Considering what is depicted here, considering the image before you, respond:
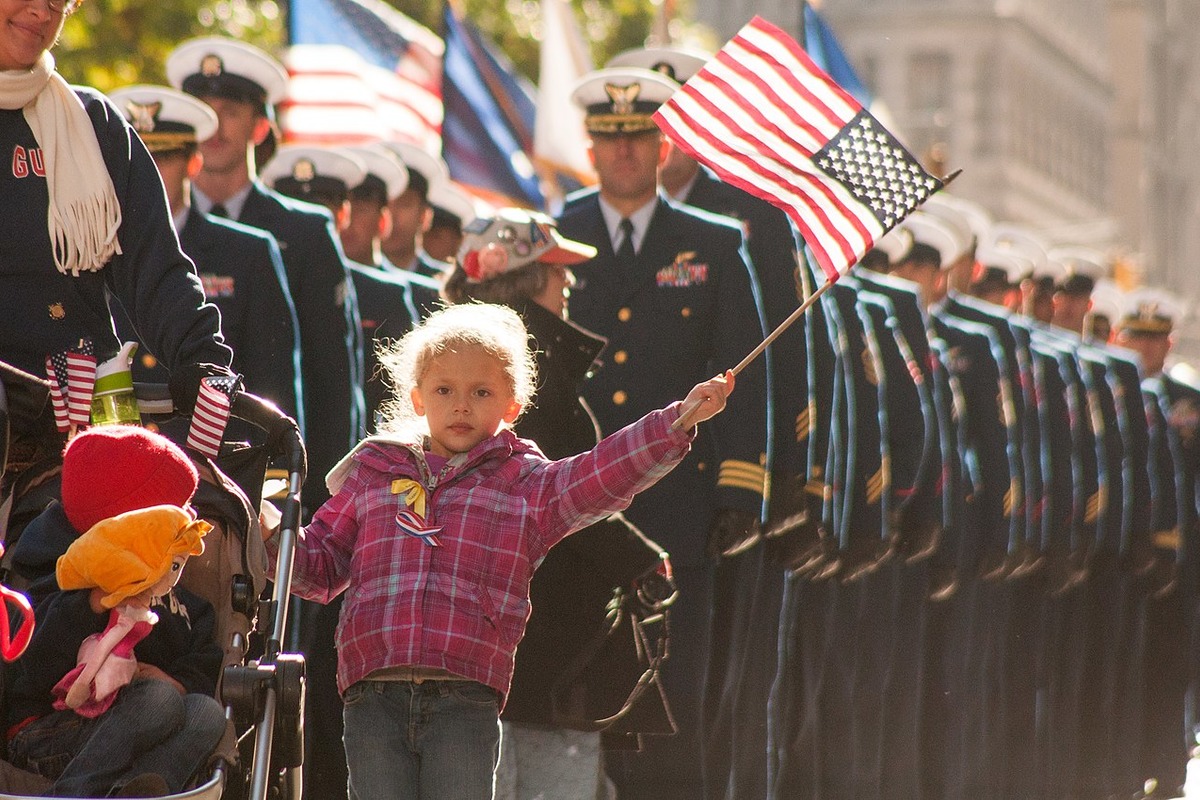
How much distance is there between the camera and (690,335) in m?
9.63

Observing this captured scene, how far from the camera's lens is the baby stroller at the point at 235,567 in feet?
17.7

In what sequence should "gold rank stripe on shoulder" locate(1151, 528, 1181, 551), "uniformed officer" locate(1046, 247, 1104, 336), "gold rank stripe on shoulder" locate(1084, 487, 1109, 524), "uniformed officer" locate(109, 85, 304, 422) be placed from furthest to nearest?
"uniformed officer" locate(1046, 247, 1104, 336) → "gold rank stripe on shoulder" locate(1151, 528, 1181, 551) → "gold rank stripe on shoulder" locate(1084, 487, 1109, 524) → "uniformed officer" locate(109, 85, 304, 422)

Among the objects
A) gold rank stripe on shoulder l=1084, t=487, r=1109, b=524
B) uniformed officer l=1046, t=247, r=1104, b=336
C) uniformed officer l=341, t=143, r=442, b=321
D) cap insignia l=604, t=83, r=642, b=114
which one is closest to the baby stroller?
cap insignia l=604, t=83, r=642, b=114

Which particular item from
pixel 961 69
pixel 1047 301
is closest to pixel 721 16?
pixel 961 69

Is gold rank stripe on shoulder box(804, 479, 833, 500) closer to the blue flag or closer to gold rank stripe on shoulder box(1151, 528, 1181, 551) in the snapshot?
the blue flag

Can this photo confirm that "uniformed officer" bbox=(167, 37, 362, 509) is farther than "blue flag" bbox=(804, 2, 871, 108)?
No

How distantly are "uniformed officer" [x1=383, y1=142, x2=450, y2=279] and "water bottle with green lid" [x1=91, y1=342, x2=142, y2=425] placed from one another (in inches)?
216

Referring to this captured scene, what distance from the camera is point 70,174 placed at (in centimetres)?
636

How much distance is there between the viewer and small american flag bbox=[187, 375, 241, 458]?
19.3 feet

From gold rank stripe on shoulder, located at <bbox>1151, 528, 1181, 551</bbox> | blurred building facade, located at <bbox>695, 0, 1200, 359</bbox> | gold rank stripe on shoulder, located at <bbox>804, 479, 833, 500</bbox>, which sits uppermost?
blurred building facade, located at <bbox>695, 0, 1200, 359</bbox>

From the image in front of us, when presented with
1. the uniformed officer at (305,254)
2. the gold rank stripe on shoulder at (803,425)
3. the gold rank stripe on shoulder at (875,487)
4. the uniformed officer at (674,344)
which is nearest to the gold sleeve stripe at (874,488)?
the gold rank stripe on shoulder at (875,487)

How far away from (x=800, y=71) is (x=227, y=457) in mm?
2250

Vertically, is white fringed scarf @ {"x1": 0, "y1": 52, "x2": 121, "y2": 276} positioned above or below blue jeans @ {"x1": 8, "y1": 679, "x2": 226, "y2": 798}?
above

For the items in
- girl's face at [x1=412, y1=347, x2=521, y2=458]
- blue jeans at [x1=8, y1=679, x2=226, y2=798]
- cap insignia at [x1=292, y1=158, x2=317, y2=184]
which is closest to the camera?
blue jeans at [x1=8, y1=679, x2=226, y2=798]
